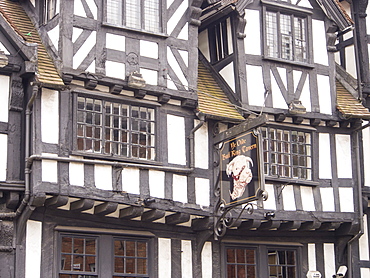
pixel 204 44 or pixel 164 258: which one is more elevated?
pixel 204 44

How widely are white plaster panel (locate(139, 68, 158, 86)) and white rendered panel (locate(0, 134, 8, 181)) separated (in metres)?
3.21

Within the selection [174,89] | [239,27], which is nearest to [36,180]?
[174,89]

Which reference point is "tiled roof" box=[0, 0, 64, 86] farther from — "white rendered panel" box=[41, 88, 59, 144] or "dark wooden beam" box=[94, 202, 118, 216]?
"dark wooden beam" box=[94, 202, 118, 216]

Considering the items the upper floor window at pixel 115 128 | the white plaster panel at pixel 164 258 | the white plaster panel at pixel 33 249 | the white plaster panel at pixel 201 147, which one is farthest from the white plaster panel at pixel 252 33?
the white plaster panel at pixel 33 249

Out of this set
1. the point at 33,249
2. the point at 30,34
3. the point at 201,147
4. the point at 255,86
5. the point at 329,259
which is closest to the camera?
the point at 33,249

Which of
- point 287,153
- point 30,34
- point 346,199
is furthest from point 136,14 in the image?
point 346,199

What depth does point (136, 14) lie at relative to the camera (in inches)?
709

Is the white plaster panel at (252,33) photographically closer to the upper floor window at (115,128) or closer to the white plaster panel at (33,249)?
the upper floor window at (115,128)

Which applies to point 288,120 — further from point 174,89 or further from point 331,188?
point 174,89

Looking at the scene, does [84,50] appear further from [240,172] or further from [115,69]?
[240,172]

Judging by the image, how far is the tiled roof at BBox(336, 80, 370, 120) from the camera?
20.1m

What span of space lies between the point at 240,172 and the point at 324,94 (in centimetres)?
410

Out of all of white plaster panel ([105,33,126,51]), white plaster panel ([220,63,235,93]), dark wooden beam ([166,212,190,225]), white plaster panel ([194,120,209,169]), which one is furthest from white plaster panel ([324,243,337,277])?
white plaster panel ([105,33,126,51])

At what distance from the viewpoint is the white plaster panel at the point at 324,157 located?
20078 millimetres
